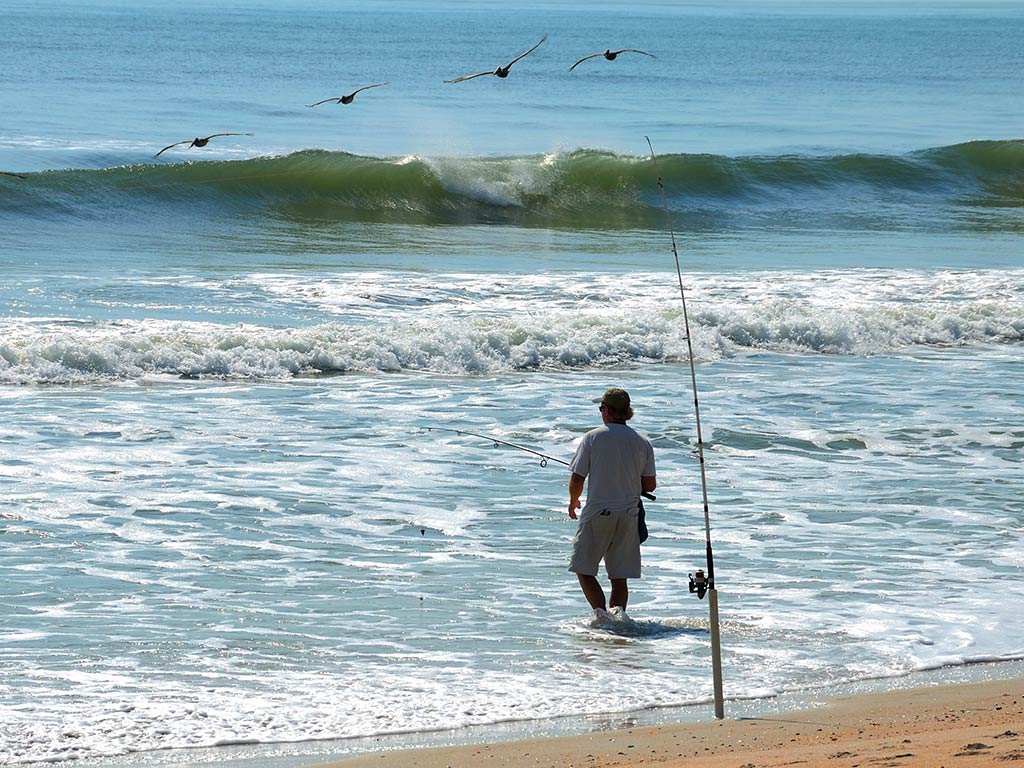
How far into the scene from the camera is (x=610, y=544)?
22.9 feet

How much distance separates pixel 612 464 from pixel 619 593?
602 mm

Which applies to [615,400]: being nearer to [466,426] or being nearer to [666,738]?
[666,738]

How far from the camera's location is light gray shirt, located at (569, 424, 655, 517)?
696 centimetres

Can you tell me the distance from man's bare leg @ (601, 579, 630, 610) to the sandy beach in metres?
1.39

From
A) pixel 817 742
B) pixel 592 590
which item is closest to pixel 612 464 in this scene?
pixel 592 590

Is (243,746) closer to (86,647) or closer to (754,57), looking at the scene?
(86,647)

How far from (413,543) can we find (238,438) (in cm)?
291

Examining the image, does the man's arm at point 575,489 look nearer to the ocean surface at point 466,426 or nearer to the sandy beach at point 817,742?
the ocean surface at point 466,426

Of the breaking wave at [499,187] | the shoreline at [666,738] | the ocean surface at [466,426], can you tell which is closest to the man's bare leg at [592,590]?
the ocean surface at [466,426]

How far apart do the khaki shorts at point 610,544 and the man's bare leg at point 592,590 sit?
30 millimetres

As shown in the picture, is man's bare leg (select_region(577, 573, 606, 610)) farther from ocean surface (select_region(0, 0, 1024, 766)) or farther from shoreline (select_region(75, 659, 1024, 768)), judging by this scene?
shoreline (select_region(75, 659, 1024, 768))

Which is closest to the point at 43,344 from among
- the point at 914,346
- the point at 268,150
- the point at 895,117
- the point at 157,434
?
the point at 157,434

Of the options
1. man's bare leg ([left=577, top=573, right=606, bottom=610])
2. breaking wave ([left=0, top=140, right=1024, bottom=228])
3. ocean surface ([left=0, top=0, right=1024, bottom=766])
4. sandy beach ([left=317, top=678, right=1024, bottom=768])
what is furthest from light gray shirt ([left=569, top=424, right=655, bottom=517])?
breaking wave ([left=0, top=140, right=1024, bottom=228])

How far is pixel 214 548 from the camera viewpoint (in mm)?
7949
